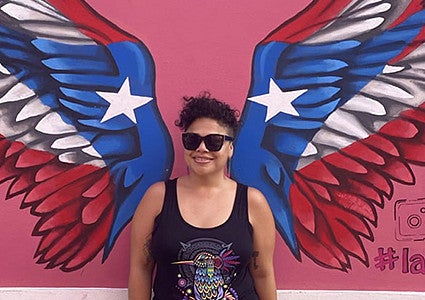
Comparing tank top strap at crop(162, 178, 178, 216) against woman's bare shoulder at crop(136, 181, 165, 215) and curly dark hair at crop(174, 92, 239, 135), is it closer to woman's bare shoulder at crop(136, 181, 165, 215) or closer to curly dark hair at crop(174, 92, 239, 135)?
woman's bare shoulder at crop(136, 181, 165, 215)

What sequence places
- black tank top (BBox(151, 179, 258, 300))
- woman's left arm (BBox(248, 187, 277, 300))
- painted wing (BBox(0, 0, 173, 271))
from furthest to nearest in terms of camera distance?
painted wing (BBox(0, 0, 173, 271)) < woman's left arm (BBox(248, 187, 277, 300)) < black tank top (BBox(151, 179, 258, 300))

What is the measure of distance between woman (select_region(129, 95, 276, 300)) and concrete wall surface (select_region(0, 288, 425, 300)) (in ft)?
0.97

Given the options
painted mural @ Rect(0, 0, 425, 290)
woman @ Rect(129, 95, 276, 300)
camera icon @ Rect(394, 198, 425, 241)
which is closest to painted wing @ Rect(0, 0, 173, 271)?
painted mural @ Rect(0, 0, 425, 290)

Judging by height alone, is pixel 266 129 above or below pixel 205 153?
above

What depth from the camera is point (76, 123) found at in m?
2.62

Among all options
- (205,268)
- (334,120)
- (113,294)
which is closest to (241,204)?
(205,268)

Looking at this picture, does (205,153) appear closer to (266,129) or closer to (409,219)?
(266,129)

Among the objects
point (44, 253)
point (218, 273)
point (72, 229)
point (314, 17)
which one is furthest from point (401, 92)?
point (44, 253)

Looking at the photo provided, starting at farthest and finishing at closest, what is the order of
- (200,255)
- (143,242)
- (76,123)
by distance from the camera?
(76,123) → (143,242) → (200,255)

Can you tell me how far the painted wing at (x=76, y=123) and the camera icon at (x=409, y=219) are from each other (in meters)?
1.10

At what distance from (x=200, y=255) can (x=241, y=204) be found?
27cm

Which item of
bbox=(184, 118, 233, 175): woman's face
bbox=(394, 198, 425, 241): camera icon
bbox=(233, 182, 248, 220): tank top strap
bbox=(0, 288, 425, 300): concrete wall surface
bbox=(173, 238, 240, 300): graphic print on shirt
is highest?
bbox=(184, 118, 233, 175): woman's face

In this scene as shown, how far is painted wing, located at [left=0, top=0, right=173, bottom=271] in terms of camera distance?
2596mm

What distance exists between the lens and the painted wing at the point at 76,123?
2.60 m
